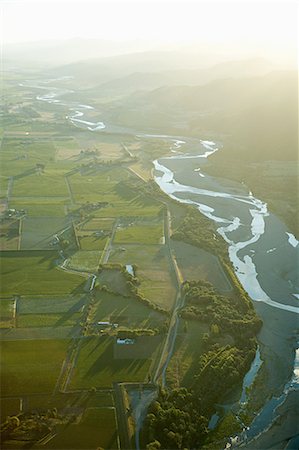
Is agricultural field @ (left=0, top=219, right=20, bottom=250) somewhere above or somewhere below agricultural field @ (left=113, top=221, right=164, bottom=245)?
above

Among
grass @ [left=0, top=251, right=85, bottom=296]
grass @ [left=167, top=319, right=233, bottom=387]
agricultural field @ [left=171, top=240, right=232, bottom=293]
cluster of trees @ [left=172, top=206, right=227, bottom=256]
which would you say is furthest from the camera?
cluster of trees @ [left=172, top=206, right=227, bottom=256]

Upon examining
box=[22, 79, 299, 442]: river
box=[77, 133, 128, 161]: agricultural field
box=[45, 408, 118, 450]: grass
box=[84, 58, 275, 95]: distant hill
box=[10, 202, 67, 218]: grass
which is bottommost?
box=[22, 79, 299, 442]: river

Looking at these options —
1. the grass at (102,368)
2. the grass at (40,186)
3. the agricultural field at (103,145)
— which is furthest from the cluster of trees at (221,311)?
the agricultural field at (103,145)

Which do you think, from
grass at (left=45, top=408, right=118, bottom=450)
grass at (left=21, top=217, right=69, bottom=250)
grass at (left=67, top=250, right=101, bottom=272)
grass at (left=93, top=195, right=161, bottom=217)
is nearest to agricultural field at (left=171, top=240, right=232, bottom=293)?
grass at (left=67, top=250, right=101, bottom=272)

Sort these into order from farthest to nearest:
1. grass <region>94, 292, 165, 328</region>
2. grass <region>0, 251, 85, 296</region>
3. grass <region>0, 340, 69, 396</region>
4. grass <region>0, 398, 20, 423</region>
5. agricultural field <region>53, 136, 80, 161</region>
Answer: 1. agricultural field <region>53, 136, 80, 161</region>
2. grass <region>0, 251, 85, 296</region>
3. grass <region>94, 292, 165, 328</region>
4. grass <region>0, 340, 69, 396</region>
5. grass <region>0, 398, 20, 423</region>

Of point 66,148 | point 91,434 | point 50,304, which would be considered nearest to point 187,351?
point 91,434

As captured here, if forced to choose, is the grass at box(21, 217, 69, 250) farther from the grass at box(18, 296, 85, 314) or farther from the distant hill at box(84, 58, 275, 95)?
the distant hill at box(84, 58, 275, 95)
